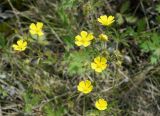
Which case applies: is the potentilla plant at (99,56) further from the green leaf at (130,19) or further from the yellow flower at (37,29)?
the green leaf at (130,19)

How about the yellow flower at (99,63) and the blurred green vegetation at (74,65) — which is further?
the blurred green vegetation at (74,65)

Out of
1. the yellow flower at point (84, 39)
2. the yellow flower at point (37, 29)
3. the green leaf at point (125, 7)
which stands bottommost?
the yellow flower at point (84, 39)

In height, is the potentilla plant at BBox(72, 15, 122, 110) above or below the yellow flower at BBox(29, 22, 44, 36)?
below

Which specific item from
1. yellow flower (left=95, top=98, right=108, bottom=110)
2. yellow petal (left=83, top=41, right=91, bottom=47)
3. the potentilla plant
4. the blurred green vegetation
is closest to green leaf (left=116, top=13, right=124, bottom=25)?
the blurred green vegetation

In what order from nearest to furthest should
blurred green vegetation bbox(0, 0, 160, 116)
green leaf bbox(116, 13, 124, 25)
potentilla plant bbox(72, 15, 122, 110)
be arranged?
potentilla plant bbox(72, 15, 122, 110) → blurred green vegetation bbox(0, 0, 160, 116) → green leaf bbox(116, 13, 124, 25)

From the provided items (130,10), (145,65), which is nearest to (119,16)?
(130,10)

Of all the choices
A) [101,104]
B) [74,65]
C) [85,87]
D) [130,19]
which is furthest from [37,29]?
[130,19]

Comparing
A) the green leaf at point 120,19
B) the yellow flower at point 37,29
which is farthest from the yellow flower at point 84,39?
the green leaf at point 120,19

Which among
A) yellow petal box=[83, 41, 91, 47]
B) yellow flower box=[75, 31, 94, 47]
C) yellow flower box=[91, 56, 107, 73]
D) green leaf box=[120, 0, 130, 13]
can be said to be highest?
green leaf box=[120, 0, 130, 13]

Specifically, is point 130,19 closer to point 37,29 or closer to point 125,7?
point 125,7

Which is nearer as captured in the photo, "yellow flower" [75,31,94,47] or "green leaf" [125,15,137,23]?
"yellow flower" [75,31,94,47]

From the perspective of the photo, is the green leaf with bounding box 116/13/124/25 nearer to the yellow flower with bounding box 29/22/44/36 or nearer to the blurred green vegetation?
the blurred green vegetation
